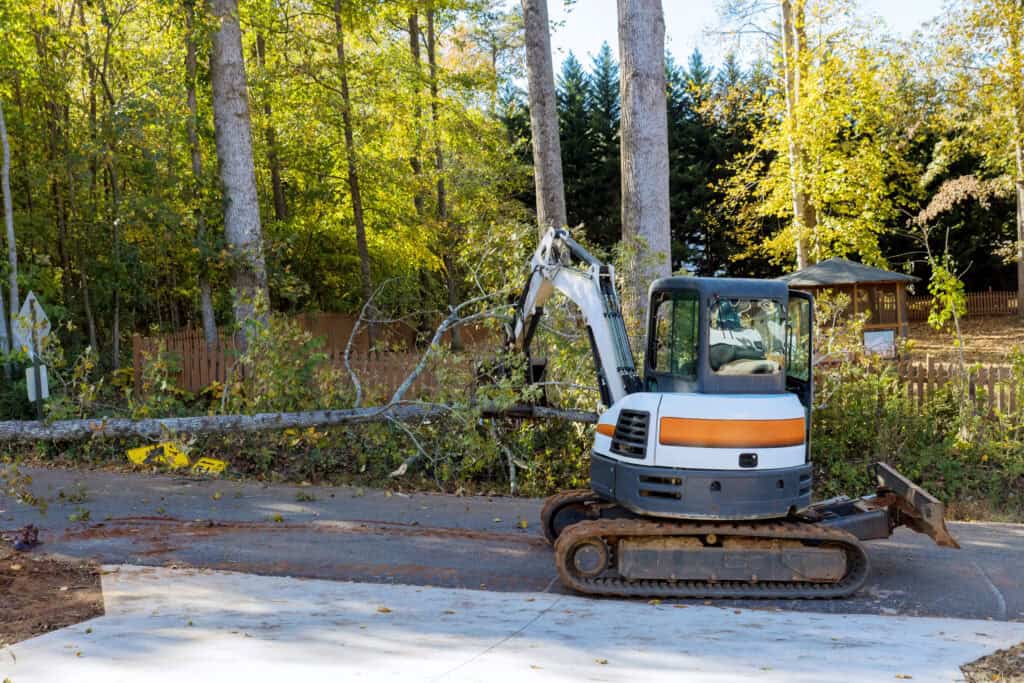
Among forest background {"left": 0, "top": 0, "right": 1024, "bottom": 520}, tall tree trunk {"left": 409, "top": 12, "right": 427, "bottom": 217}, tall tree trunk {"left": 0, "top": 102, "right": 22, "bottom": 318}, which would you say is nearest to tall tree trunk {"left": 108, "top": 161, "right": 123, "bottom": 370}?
forest background {"left": 0, "top": 0, "right": 1024, "bottom": 520}

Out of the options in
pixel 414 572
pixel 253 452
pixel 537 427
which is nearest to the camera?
pixel 414 572

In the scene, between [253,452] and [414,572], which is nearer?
[414,572]

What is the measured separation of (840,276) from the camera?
21.3 metres

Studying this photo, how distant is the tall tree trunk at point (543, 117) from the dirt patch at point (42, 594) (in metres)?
9.27

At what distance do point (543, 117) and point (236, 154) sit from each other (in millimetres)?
5107

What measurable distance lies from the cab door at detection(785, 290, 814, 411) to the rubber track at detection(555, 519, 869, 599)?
3.30 ft

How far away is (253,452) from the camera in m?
12.4

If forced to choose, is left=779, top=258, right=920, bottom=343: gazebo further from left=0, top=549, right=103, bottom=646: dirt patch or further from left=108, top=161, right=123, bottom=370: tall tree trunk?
left=0, top=549, right=103, bottom=646: dirt patch

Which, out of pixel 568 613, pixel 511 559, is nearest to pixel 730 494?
pixel 568 613

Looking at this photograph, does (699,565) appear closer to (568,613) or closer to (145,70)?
(568,613)

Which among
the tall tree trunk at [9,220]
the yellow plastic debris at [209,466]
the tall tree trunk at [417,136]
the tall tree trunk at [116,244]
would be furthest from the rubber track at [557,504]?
the tall tree trunk at [417,136]

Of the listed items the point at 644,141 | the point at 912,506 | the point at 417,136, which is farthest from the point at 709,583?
the point at 417,136

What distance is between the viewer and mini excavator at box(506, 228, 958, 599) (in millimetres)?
6859

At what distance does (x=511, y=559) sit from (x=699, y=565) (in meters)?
1.76
